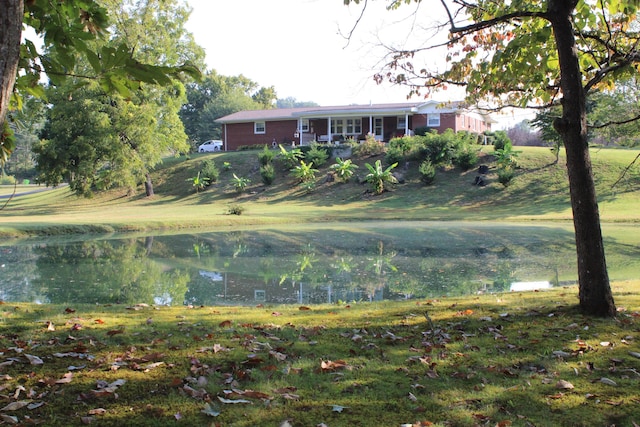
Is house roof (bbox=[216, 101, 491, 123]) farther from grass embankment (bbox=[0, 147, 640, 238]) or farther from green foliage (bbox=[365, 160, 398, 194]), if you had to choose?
green foliage (bbox=[365, 160, 398, 194])

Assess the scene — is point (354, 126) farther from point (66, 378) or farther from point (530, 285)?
point (66, 378)

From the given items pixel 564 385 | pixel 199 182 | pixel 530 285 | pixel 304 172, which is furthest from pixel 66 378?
pixel 199 182

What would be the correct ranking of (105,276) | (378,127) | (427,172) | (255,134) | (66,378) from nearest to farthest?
1. (66,378)
2. (105,276)
3. (427,172)
4. (378,127)
5. (255,134)

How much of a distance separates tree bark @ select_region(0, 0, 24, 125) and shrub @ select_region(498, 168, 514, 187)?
34.2m

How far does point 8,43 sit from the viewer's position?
90.6 inches

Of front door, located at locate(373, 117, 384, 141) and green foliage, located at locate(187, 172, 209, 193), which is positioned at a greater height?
front door, located at locate(373, 117, 384, 141)

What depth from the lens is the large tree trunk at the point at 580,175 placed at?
6055 mm

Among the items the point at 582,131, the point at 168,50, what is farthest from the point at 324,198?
the point at 582,131

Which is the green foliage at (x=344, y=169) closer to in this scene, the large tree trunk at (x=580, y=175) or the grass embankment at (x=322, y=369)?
the large tree trunk at (x=580, y=175)

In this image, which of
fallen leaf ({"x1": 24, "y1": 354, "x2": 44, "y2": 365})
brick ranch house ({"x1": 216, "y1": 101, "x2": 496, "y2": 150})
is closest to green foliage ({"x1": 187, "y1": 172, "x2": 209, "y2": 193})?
brick ranch house ({"x1": 216, "y1": 101, "x2": 496, "y2": 150})

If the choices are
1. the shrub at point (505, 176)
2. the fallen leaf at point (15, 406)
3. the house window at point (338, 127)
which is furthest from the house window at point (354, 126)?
the fallen leaf at point (15, 406)

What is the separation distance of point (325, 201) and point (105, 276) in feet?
82.8

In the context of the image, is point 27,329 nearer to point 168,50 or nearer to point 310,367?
point 310,367

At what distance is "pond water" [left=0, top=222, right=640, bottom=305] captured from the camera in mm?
10070
